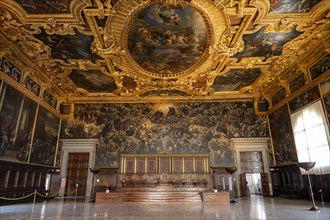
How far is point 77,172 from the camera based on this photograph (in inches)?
611

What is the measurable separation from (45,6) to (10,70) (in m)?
4.42

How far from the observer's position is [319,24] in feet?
29.9

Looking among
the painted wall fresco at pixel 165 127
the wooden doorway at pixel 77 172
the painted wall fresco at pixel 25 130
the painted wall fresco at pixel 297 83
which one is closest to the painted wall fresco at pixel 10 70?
the painted wall fresco at pixel 25 130

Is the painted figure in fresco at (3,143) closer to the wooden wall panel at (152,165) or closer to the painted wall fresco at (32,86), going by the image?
the painted wall fresco at (32,86)

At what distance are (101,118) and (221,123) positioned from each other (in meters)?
8.94

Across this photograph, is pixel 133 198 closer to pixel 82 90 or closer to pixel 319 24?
pixel 82 90

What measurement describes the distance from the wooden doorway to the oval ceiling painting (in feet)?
27.0

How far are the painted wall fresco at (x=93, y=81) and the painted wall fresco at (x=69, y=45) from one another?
1.70 m

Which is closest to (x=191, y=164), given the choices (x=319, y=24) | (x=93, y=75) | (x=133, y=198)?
(x=133, y=198)

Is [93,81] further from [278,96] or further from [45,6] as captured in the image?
[278,96]

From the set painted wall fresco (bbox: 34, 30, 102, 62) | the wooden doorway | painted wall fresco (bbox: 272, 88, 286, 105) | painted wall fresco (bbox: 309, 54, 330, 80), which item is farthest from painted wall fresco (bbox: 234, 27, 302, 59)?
the wooden doorway

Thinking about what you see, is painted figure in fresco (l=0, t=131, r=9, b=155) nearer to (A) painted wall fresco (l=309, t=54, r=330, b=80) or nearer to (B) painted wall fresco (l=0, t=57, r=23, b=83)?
(B) painted wall fresco (l=0, t=57, r=23, b=83)

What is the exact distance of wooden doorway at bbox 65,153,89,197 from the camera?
15.2 metres

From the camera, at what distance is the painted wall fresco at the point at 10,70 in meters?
10.1
